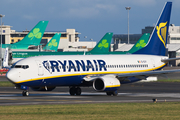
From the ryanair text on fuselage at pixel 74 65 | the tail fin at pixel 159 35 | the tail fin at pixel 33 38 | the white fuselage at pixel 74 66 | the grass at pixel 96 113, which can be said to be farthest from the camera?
the tail fin at pixel 33 38

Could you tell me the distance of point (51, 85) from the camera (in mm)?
35375

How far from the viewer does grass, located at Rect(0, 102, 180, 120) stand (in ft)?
64.4

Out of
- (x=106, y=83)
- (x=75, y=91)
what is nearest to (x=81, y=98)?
(x=106, y=83)

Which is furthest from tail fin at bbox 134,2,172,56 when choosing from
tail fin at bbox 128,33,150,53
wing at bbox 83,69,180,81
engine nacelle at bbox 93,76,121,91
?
tail fin at bbox 128,33,150,53

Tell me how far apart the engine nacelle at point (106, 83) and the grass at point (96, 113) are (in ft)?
34.9

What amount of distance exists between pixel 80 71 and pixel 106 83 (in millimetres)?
3055

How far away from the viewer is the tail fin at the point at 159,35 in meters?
44.0

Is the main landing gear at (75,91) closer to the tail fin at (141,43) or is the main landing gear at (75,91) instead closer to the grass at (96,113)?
the grass at (96,113)

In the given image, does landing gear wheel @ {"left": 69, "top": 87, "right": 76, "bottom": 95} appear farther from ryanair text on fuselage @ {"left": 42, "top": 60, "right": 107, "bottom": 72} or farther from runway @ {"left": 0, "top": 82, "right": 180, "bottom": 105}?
ryanair text on fuselage @ {"left": 42, "top": 60, "right": 107, "bottom": 72}

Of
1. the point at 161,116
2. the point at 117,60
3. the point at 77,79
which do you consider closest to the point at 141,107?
the point at 161,116

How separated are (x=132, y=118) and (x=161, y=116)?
6.02 feet

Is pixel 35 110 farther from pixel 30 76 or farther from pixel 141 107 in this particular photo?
pixel 30 76

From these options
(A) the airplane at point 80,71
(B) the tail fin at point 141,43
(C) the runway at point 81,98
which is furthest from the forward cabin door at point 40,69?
(B) the tail fin at point 141,43

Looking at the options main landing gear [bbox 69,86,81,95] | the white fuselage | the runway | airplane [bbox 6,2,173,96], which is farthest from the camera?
main landing gear [bbox 69,86,81,95]
